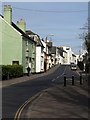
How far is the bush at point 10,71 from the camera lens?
4322cm

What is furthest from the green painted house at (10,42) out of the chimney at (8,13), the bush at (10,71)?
the bush at (10,71)

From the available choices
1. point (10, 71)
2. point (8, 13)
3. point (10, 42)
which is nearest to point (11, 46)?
point (10, 42)

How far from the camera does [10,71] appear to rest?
149ft

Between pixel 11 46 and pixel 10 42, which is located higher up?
pixel 10 42

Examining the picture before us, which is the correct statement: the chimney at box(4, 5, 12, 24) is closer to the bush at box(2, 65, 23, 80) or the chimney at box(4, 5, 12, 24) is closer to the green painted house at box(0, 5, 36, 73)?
the green painted house at box(0, 5, 36, 73)

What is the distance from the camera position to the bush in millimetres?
43219

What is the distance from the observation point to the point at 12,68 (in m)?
46.3

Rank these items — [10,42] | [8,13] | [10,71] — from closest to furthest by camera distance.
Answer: [10,71] < [8,13] < [10,42]

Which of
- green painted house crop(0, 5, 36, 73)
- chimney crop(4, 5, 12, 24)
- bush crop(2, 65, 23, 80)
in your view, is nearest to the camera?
bush crop(2, 65, 23, 80)

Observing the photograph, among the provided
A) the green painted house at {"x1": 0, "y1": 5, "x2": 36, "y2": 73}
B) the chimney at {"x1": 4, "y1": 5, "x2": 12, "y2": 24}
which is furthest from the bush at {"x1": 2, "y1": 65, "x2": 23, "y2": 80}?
the chimney at {"x1": 4, "y1": 5, "x2": 12, "y2": 24}

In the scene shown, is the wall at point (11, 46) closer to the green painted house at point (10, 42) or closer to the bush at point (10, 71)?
the green painted house at point (10, 42)

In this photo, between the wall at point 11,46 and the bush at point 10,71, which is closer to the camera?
the bush at point 10,71

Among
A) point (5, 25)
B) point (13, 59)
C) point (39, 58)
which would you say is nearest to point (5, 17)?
point (5, 25)

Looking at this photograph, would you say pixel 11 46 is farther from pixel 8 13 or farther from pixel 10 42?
pixel 8 13
